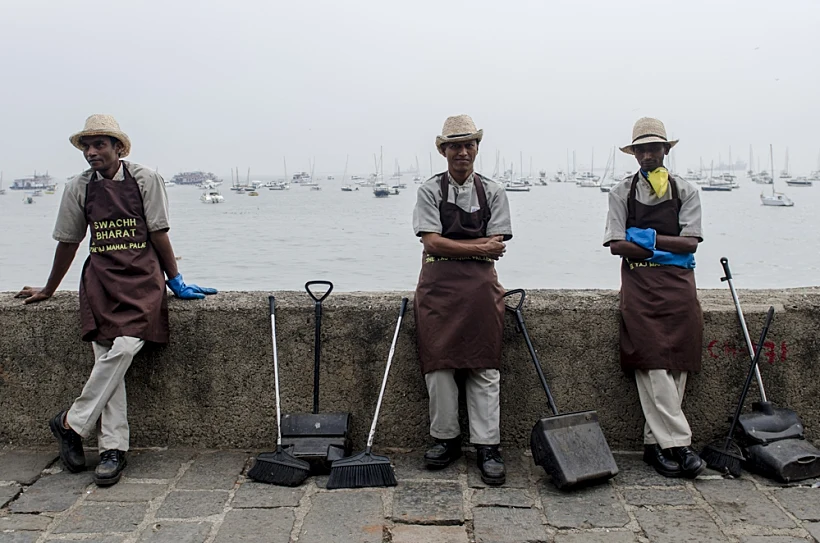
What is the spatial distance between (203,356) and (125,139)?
125cm

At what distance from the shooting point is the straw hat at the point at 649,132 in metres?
4.36

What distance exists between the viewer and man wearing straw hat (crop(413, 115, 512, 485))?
4.26 metres

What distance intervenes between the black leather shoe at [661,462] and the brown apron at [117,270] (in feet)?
8.82

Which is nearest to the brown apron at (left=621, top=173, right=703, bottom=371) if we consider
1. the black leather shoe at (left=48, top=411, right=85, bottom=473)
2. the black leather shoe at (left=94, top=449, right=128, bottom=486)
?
the black leather shoe at (left=94, top=449, right=128, bottom=486)

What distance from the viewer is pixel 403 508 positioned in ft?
12.5

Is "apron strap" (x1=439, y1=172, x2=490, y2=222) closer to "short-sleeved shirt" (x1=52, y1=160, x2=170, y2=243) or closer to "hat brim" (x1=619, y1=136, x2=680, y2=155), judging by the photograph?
"hat brim" (x1=619, y1=136, x2=680, y2=155)

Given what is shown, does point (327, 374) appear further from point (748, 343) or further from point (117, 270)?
point (748, 343)

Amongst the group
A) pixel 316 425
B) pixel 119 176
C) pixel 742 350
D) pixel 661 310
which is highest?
pixel 119 176

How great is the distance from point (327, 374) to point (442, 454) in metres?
0.80

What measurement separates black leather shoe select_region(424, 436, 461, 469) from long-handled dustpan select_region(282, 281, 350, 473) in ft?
1.46

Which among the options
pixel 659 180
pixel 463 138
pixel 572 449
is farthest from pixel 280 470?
pixel 659 180

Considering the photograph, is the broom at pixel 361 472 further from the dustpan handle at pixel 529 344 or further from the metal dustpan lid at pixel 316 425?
the dustpan handle at pixel 529 344

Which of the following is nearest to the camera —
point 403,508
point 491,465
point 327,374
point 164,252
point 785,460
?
point 403,508

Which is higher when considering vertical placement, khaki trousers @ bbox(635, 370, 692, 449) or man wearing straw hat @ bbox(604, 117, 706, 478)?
man wearing straw hat @ bbox(604, 117, 706, 478)
